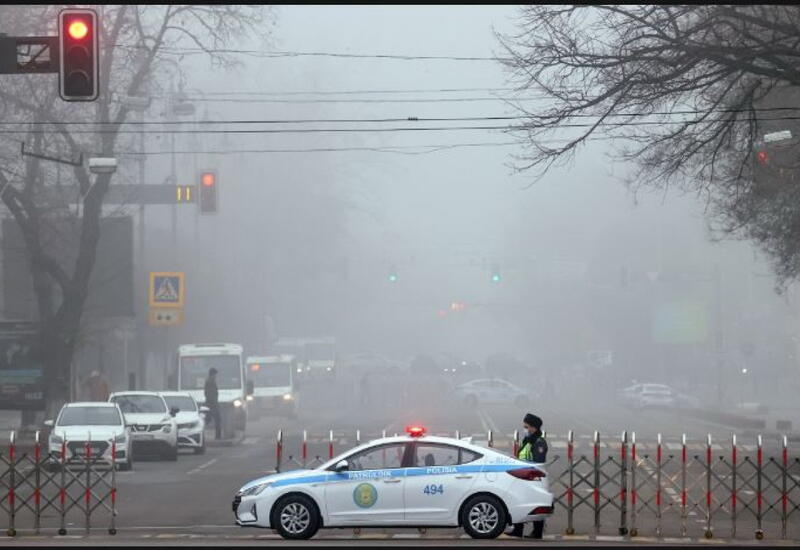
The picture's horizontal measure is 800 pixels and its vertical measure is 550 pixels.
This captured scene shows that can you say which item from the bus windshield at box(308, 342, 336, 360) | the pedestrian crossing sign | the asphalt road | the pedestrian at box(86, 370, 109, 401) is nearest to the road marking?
the asphalt road

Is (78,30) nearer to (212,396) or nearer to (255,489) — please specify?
(255,489)

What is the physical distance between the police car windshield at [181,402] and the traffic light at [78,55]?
23.0m

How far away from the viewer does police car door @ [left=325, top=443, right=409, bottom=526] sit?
20672 mm

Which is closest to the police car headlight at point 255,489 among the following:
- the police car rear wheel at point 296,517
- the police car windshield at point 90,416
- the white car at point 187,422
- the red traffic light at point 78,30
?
the police car rear wheel at point 296,517

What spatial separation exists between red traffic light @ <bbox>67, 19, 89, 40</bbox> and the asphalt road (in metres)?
6.48

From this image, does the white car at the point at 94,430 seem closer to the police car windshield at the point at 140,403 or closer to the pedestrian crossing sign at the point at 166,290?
the police car windshield at the point at 140,403

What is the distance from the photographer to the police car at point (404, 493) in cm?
2053

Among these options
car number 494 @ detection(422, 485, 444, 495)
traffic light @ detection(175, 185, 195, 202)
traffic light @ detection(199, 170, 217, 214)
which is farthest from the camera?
traffic light @ detection(175, 185, 195, 202)

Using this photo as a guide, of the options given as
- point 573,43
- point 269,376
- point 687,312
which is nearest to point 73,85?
point 573,43

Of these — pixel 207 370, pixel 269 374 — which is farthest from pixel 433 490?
pixel 269 374

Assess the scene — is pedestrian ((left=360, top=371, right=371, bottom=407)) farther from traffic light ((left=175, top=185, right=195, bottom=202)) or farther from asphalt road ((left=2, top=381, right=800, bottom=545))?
traffic light ((left=175, top=185, right=195, bottom=202))

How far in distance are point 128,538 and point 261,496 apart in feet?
6.94

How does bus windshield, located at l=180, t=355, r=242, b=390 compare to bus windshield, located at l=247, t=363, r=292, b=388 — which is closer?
bus windshield, located at l=180, t=355, r=242, b=390

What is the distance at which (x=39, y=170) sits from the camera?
157 ft
